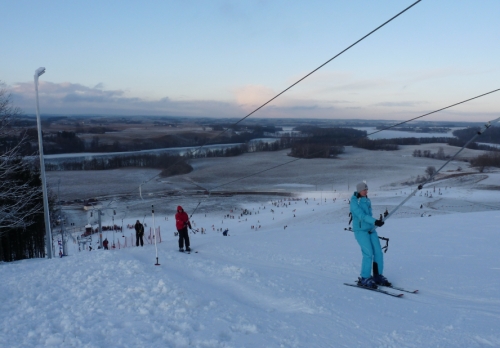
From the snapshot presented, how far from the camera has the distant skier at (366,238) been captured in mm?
6258

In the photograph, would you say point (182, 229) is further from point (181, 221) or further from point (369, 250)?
point (369, 250)

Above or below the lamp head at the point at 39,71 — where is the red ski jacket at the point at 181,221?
below

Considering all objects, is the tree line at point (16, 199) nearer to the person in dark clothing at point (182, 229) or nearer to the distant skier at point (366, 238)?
the person in dark clothing at point (182, 229)

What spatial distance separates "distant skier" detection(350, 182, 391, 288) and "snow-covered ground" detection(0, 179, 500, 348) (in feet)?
1.47

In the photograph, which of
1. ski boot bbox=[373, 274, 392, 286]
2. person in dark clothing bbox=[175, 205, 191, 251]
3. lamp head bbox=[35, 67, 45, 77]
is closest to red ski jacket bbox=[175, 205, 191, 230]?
person in dark clothing bbox=[175, 205, 191, 251]

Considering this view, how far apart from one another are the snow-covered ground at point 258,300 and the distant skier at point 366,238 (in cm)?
45

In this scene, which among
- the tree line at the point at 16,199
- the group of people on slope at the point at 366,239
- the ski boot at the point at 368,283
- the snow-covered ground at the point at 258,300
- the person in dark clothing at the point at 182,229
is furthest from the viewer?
the tree line at the point at 16,199

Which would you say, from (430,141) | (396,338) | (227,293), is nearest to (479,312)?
(396,338)

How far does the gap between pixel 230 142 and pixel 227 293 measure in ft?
337

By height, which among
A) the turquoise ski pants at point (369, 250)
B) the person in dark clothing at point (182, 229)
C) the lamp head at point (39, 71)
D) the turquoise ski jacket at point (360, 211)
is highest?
the lamp head at point (39, 71)

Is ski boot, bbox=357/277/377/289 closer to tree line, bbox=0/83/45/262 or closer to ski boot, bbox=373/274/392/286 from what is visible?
ski boot, bbox=373/274/392/286

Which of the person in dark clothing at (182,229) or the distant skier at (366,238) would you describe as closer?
the distant skier at (366,238)

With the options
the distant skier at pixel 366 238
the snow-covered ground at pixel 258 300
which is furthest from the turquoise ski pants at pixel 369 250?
the snow-covered ground at pixel 258 300

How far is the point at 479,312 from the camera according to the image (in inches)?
194
